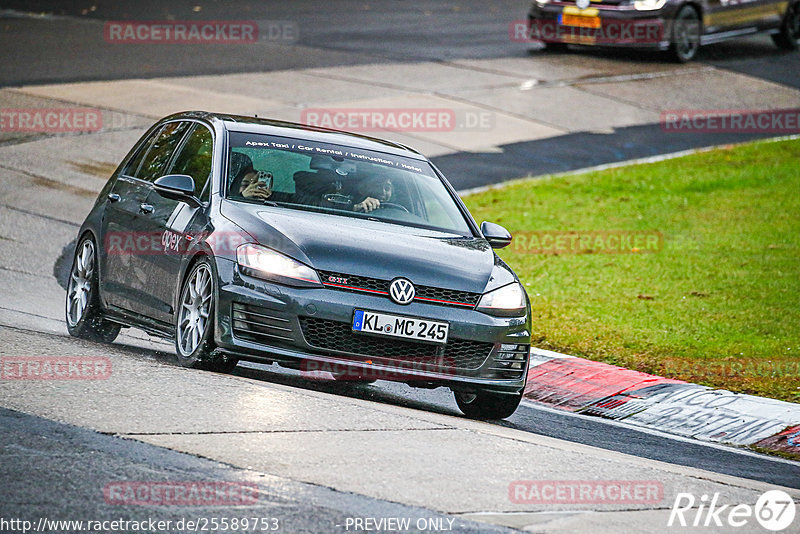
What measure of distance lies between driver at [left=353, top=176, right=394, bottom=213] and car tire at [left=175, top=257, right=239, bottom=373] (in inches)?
46.4

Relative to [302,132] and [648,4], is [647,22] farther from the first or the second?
[302,132]

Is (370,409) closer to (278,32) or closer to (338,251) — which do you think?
(338,251)

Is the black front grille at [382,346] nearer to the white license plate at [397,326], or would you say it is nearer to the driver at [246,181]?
the white license plate at [397,326]

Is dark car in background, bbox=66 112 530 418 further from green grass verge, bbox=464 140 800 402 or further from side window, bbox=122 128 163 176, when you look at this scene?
green grass verge, bbox=464 140 800 402

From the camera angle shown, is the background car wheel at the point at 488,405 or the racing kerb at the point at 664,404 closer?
the background car wheel at the point at 488,405

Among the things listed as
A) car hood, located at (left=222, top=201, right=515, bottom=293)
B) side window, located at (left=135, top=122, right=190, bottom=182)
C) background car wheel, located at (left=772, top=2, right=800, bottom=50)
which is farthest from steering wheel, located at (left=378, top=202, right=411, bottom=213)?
background car wheel, located at (left=772, top=2, right=800, bottom=50)

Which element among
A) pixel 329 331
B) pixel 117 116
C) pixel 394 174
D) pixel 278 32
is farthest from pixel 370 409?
pixel 278 32

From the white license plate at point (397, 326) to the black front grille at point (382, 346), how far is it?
0.15 ft

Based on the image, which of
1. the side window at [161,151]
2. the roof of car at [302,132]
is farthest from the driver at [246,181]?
the side window at [161,151]

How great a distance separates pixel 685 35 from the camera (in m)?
24.8

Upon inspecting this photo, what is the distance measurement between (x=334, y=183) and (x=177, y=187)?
1025mm

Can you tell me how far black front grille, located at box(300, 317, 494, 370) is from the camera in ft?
24.6

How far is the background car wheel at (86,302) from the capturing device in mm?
9477

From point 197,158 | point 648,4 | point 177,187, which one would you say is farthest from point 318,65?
point 177,187
